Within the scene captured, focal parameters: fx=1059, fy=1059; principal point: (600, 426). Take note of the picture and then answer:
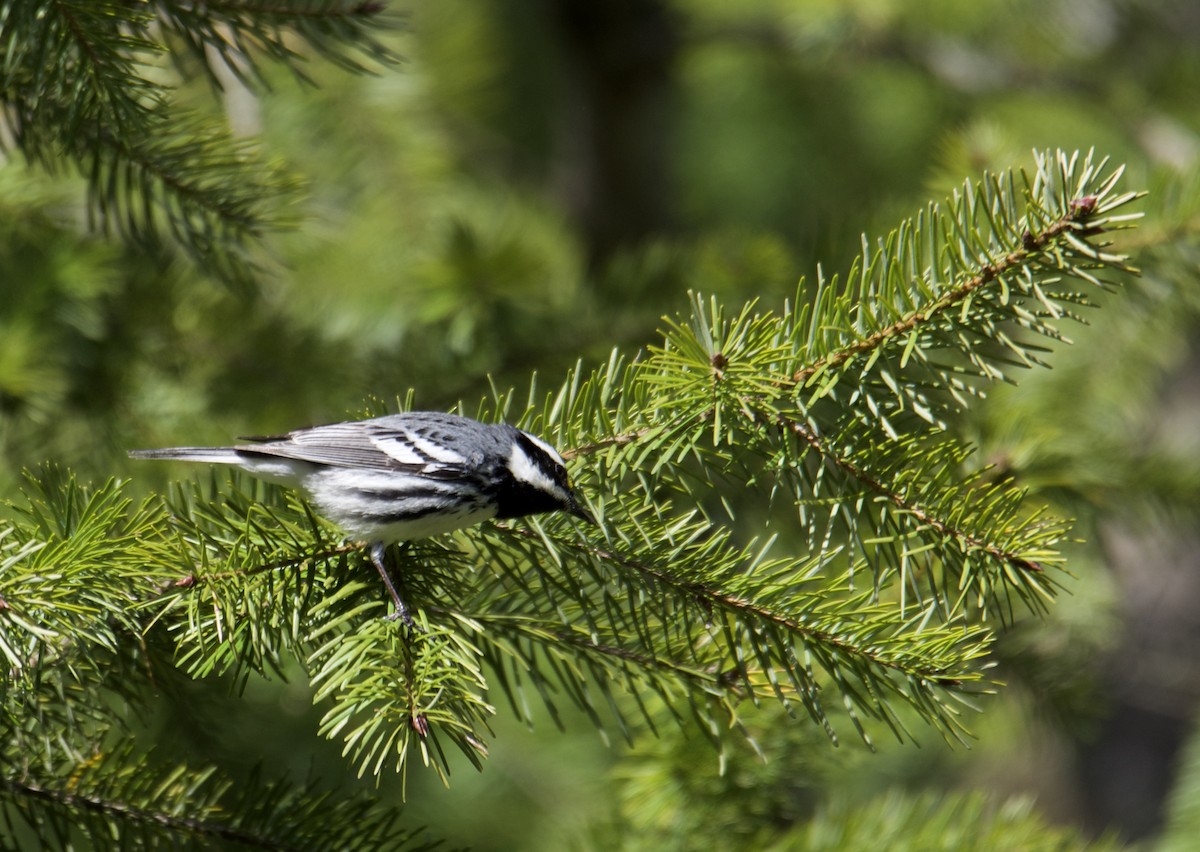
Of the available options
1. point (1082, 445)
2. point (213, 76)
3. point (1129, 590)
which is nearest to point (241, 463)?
point (213, 76)

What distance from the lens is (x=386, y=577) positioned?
133 centimetres

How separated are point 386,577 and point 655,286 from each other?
4.30ft

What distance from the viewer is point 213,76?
5.21ft

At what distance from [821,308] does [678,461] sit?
0.81ft

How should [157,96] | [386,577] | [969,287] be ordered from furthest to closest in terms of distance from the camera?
[157,96]
[386,577]
[969,287]

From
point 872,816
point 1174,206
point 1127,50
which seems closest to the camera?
point 872,816

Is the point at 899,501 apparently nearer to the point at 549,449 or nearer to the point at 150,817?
the point at 549,449

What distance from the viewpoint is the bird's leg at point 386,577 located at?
126 centimetres

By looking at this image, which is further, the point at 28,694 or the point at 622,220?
the point at 622,220

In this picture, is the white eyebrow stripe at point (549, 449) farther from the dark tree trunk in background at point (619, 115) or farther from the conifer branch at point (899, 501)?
the dark tree trunk in background at point (619, 115)

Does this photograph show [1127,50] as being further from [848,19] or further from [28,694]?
[28,694]

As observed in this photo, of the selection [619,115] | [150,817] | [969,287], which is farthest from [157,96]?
[619,115]

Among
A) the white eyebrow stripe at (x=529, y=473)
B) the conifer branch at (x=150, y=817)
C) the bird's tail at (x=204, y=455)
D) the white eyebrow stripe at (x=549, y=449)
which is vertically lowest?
the conifer branch at (x=150, y=817)

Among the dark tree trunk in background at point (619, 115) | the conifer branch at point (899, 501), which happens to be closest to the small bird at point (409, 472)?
the conifer branch at point (899, 501)
